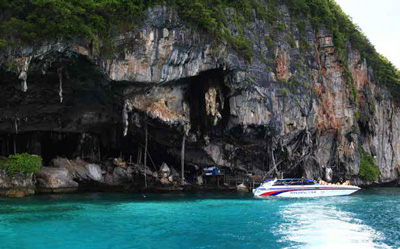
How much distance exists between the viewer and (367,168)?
44.4m

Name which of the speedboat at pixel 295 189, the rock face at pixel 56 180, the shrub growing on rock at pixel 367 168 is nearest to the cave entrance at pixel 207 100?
the speedboat at pixel 295 189

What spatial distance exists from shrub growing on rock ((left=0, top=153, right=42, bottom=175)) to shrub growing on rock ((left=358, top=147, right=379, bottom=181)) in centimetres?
3445

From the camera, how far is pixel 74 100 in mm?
29281

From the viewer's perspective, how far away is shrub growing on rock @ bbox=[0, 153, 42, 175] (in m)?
25.9

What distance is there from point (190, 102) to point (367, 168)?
24897 mm

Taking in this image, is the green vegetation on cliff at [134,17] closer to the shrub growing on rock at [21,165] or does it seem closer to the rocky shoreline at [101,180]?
the shrub growing on rock at [21,165]

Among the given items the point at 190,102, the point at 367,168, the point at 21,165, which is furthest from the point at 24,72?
the point at 367,168

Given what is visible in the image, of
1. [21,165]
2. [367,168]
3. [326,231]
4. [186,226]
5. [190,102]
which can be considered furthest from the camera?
[367,168]

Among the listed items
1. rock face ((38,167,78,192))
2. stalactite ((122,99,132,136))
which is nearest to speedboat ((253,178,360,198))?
stalactite ((122,99,132,136))

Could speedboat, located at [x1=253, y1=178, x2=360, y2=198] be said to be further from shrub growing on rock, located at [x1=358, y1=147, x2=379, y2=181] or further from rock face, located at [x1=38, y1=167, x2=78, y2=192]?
rock face, located at [x1=38, y1=167, x2=78, y2=192]

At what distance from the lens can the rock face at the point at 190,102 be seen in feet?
85.5

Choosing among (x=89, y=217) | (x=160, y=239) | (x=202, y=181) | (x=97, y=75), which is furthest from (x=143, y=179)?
(x=160, y=239)

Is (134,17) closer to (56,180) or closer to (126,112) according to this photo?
(126,112)

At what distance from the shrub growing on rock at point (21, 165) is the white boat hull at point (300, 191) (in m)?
17.1
